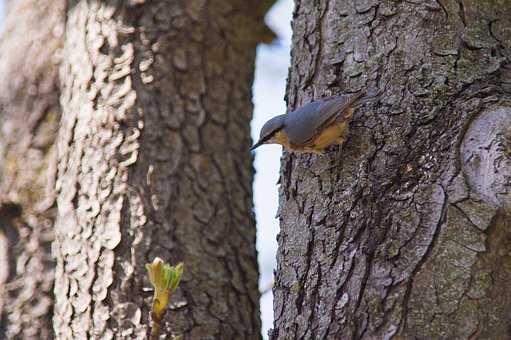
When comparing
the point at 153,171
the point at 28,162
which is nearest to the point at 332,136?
the point at 153,171

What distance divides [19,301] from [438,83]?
1.86 m

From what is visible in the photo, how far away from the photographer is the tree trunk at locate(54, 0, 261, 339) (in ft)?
9.57

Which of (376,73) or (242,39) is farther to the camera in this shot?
(242,39)

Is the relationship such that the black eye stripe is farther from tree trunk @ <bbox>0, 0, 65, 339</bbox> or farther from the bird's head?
tree trunk @ <bbox>0, 0, 65, 339</bbox>

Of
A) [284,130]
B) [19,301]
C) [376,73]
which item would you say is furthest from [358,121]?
[19,301]

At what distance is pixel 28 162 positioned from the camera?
136 inches

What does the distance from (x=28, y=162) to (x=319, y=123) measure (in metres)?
1.44

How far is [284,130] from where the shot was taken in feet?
8.92

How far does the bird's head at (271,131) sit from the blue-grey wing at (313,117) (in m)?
0.15

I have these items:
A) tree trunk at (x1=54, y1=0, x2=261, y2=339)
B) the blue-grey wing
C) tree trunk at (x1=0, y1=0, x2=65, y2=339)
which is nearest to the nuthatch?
the blue-grey wing

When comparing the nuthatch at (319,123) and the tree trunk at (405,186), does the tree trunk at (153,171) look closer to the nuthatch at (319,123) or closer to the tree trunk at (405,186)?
the nuthatch at (319,123)

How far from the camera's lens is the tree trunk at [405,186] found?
78.3 inches

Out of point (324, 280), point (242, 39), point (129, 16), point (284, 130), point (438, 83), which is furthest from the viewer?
point (242, 39)

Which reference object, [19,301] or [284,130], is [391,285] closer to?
[284,130]
